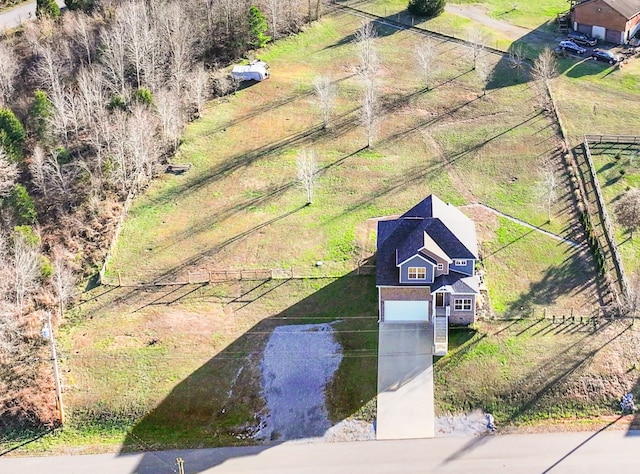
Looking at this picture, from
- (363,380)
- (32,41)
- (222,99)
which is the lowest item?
(363,380)

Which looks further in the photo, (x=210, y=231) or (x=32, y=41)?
(x=32, y=41)

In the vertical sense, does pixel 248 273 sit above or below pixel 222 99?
below

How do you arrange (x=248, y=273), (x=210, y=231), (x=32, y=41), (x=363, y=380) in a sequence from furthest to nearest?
(x=32, y=41) < (x=210, y=231) < (x=248, y=273) < (x=363, y=380)

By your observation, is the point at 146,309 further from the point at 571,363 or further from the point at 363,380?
the point at 571,363

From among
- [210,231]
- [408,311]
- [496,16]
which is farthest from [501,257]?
[496,16]

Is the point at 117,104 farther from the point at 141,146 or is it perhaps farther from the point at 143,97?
the point at 141,146

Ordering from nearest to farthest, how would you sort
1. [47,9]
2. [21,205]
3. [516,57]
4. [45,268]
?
[45,268] → [21,205] → [47,9] → [516,57]

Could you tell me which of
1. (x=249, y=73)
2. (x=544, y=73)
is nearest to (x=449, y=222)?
(x=544, y=73)
